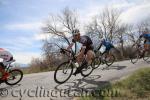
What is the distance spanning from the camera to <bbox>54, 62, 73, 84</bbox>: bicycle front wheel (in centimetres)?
921

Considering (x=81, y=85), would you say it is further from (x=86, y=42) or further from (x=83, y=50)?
(x=86, y=42)

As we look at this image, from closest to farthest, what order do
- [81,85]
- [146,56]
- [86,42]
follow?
[81,85] → [86,42] → [146,56]

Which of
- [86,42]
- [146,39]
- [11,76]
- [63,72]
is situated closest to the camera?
[63,72]

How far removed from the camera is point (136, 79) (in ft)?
31.8

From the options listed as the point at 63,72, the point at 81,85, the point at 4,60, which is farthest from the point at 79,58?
the point at 4,60

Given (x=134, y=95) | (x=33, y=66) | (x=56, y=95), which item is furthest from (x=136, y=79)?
(x=33, y=66)

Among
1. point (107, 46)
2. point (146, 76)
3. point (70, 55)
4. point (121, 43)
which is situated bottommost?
point (146, 76)

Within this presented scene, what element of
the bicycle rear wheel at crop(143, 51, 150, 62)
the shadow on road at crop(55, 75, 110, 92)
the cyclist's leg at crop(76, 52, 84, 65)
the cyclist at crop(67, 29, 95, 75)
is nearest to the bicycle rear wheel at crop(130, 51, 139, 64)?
the bicycle rear wheel at crop(143, 51, 150, 62)

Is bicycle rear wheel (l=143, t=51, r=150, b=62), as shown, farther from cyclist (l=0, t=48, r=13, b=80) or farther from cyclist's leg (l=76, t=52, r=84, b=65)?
cyclist (l=0, t=48, r=13, b=80)

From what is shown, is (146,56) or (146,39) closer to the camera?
(146,39)

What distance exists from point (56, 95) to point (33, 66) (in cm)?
2100

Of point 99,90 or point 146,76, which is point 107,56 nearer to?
point 146,76

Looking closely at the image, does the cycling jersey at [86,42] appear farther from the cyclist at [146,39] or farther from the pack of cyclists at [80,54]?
the cyclist at [146,39]

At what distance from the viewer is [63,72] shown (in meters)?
9.48
